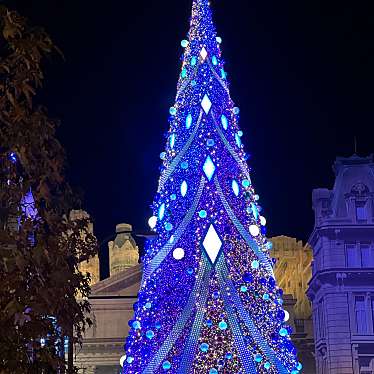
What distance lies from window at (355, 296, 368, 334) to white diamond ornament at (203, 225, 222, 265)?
2699 cm

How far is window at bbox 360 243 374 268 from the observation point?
149 feet

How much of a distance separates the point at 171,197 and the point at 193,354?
12.0ft

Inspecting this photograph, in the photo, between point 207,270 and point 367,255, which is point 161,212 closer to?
point 207,270

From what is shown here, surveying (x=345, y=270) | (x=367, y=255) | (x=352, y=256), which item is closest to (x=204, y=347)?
(x=345, y=270)

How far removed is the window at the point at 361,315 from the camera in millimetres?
44125

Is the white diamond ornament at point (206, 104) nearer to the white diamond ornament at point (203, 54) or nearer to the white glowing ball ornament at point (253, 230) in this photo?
the white diamond ornament at point (203, 54)

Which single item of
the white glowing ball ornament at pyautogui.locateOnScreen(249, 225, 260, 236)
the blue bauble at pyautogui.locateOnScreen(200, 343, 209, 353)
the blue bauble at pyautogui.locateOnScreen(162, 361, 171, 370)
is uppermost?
the white glowing ball ornament at pyautogui.locateOnScreen(249, 225, 260, 236)

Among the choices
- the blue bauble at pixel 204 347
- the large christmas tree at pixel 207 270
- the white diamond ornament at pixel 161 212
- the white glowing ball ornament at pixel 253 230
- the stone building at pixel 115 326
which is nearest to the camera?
the blue bauble at pixel 204 347

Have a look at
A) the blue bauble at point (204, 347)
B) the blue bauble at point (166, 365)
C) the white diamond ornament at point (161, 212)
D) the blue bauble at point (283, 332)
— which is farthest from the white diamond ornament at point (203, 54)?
the blue bauble at point (166, 365)

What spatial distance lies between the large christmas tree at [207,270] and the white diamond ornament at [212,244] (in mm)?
22

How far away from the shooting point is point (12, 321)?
789 cm


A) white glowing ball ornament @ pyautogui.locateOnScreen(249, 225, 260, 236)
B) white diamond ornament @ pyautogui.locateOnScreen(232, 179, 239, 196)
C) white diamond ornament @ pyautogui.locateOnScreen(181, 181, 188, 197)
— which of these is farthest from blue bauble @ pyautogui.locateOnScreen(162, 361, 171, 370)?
white diamond ornament @ pyautogui.locateOnScreen(232, 179, 239, 196)

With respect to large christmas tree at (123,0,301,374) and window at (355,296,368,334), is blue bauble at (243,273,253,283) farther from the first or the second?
window at (355,296,368,334)

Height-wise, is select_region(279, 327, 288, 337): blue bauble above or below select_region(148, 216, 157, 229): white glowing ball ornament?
below
